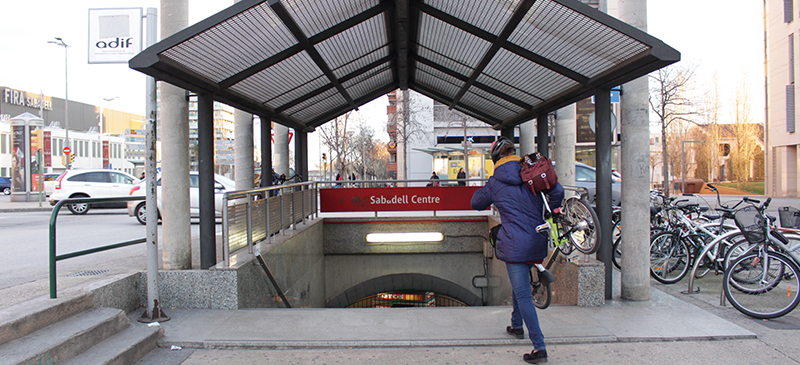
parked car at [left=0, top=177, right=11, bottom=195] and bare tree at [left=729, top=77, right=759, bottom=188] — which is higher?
bare tree at [left=729, top=77, right=759, bottom=188]

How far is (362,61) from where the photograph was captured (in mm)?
7969

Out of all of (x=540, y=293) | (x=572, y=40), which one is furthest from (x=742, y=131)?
(x=540, y=293)

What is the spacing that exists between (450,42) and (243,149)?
16.1 feet

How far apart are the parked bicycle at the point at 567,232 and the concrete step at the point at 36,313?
3.95m

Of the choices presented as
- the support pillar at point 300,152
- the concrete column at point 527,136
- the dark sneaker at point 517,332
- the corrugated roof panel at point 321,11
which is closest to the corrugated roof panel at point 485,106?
the concrete column at point 527,136

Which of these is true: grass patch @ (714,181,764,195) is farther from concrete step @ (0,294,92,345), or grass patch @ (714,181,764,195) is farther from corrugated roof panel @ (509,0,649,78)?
concrete step @ (0,294,92,345)

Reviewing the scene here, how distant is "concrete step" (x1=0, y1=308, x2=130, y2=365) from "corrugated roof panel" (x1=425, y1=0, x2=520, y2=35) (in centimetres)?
491

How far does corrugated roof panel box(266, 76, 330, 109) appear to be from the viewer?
7.51 meters

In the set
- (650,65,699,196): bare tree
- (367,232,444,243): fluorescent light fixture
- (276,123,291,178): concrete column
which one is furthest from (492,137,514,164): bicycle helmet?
(650,65,699,196): bare tree

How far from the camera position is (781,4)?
27.7 metres

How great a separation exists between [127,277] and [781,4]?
3664 centimetres

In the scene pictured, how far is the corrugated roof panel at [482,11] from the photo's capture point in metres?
5.23

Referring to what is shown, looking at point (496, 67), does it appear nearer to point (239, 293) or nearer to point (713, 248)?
point (713, 248)

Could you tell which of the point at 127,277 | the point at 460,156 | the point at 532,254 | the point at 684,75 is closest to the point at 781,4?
the point at 684,75
